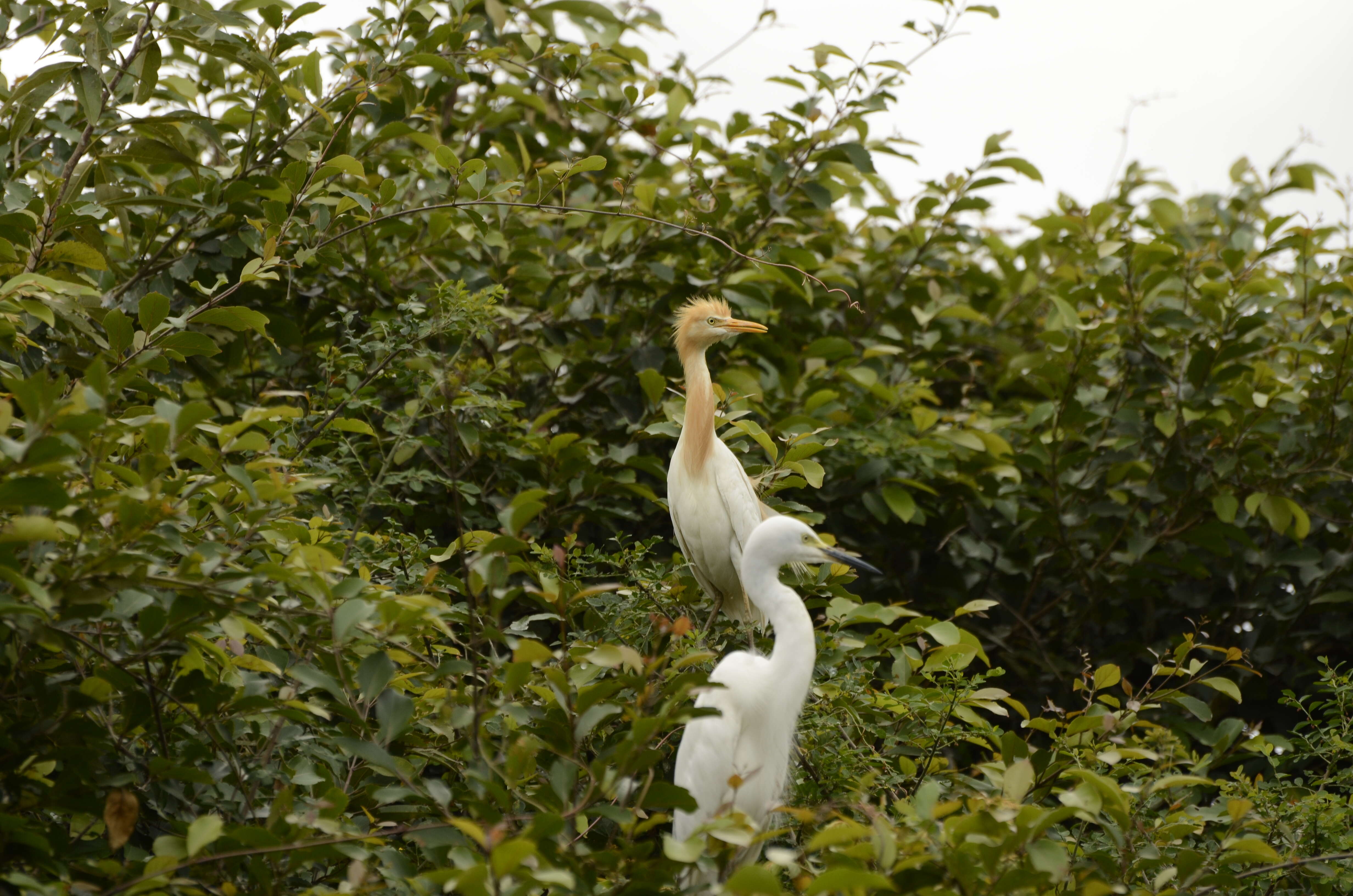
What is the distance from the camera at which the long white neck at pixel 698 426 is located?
9.91ft

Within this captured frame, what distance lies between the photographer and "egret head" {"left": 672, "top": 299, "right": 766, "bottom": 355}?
3213 millimetres

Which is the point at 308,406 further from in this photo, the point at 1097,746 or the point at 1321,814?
the point at 1321,814

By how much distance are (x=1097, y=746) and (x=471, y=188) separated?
2.04m

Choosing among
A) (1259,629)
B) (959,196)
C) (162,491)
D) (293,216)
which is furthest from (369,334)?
(1259,629)

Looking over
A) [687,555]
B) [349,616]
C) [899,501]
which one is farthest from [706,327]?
[349,616]

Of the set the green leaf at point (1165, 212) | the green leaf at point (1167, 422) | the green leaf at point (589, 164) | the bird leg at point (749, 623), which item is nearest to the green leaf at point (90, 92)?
the green leaf at point (589, 164)

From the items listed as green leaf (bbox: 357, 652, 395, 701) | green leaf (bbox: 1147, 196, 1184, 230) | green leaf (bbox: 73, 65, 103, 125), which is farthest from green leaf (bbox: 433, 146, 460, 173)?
green leaf (bbox: 1147, 196, 1184, 230)

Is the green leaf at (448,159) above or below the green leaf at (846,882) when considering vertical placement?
above

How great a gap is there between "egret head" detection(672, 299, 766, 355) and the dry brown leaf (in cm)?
198

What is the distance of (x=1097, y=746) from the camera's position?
235 centimetres

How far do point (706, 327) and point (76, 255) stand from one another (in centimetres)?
165

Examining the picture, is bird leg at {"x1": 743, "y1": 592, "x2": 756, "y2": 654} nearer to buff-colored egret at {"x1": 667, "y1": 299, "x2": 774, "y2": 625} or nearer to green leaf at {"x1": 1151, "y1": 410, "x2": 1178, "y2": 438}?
buff-colored egret at {"x1": 667, "y1": 299, "x2": 774, "y2": 625}

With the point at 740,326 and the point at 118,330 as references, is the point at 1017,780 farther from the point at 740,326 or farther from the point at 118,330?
the point at 118,330

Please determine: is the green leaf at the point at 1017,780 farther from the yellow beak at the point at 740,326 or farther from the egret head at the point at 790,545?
the yellow beak at the point at 740,326
